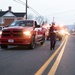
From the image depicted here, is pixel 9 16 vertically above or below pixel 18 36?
above

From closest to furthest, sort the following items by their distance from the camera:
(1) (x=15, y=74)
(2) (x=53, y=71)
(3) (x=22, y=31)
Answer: (1) (x=15, y=74)
(2) (x=53, y=71)
(3) (x=22, y=31)

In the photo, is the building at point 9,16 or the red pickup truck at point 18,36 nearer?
the red pickup truck at point 18,36

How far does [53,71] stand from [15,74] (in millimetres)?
1267

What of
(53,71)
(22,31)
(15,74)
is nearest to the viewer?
(15,74)

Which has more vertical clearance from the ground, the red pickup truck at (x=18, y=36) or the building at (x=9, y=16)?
the building at (x=9, y=16)

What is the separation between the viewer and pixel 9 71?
8.99m

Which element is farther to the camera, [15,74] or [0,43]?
[0,43]

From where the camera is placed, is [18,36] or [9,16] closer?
[18,36]

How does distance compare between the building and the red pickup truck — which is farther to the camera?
the building

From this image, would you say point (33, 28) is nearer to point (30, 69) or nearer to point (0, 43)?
point (0, 43)

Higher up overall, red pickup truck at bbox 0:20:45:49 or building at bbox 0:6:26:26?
building at bbox 0:6:26:26

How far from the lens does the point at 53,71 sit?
356 inches

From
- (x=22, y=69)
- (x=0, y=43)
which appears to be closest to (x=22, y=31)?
(x=0, y=43)

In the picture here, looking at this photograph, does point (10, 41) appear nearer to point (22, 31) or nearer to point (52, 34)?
point (22, 31)
